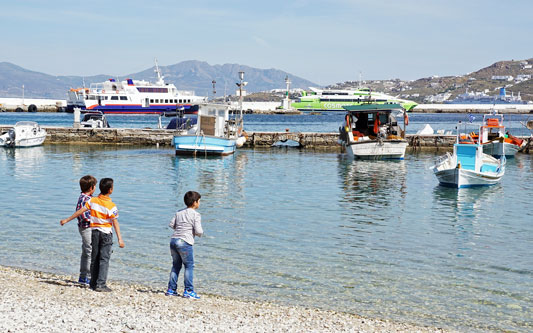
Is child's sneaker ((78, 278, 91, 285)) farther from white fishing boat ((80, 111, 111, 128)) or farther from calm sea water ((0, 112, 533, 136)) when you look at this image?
calm sea water ((0, 112, 533, 136))

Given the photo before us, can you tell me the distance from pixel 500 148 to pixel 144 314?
128 feet

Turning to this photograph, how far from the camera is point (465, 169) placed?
26438 mm

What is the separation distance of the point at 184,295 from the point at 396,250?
650 cm

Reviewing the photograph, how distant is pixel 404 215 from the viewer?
19750 mm

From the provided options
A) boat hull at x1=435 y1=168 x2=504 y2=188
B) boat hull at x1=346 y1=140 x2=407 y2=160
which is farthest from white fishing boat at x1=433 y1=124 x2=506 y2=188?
boat hull at x1=346 y1=140 x2=407 y2=160

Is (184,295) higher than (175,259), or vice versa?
(175,259)

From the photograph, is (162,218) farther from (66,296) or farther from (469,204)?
(469,204)

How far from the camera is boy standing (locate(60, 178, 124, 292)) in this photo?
9.22 meters

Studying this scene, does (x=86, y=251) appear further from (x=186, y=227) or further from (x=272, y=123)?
(x=272, y=123)

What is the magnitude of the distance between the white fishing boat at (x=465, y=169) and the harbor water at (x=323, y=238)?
2.12 ft

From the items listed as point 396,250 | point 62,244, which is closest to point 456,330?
point 396,250

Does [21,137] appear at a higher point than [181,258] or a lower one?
higher

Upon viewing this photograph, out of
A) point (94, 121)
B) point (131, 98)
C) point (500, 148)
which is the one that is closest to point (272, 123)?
point (131, 98)

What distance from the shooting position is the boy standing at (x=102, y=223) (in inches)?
363
